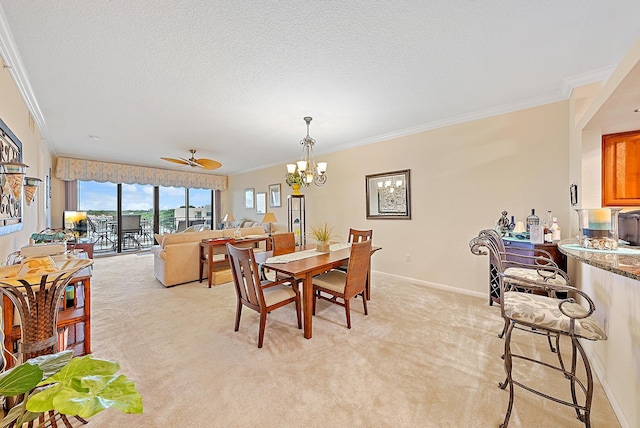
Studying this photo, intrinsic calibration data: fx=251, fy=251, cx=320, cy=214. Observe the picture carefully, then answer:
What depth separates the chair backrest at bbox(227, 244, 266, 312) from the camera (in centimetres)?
216

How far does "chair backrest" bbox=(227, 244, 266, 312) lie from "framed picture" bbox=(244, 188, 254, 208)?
536 centimetres

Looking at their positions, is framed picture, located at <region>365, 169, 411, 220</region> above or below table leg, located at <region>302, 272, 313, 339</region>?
above

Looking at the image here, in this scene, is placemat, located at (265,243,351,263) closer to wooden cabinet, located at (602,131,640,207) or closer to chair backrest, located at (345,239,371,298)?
chair backrest, located at (345,239,371,298)

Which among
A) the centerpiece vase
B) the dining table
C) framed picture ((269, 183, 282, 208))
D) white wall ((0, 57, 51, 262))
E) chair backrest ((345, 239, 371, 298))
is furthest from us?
framed picture ((269, 183, 282, 208))

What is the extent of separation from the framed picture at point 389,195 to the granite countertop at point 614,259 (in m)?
2.56

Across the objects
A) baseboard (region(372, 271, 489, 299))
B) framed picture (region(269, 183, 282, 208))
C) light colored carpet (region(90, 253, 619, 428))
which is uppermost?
framed picture (region(269, 183, 282, 208))

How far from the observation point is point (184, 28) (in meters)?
1.83

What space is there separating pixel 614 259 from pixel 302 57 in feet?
7.96

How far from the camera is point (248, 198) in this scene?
7.69 m

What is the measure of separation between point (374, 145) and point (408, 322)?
3.05 metres

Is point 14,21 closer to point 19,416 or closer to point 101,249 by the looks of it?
point 19,416

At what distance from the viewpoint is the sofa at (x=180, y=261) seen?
397cm

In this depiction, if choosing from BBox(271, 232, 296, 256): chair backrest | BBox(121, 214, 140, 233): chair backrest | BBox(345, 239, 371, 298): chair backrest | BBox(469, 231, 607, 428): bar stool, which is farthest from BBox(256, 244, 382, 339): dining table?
BBox(121, 214, 140, 233): chair backrest

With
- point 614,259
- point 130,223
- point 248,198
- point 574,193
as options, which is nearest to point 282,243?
point 614,259
